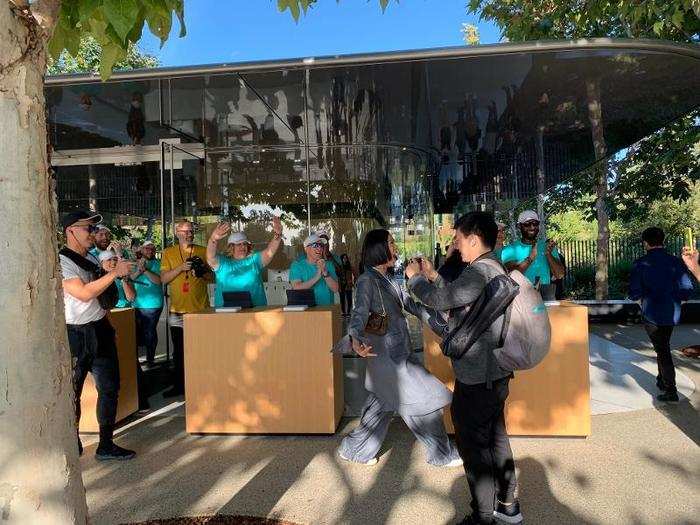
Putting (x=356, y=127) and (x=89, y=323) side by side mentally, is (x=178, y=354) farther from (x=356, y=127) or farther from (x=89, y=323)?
(x=356, y=127)

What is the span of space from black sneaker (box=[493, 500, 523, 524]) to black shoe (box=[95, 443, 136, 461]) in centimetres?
281

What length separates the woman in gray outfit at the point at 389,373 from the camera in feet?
12.5

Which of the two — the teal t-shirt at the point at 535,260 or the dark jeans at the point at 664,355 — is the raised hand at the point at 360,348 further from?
the dark jeans at the point at 664,355

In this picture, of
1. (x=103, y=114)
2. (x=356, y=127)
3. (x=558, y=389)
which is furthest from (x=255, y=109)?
(x=558, y=389)

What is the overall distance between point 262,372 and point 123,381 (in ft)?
5.13

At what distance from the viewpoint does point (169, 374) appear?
7.27 meters

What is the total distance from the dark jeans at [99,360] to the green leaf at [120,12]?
8.99 feet

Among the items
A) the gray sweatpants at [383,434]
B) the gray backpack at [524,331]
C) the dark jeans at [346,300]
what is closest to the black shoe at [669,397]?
the gray sweatpants at [383,434]

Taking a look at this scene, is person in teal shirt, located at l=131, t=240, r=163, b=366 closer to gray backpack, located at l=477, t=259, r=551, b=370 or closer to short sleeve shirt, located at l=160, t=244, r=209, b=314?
short sleeve shirt, located at l=160, t=244, r=209, b=314

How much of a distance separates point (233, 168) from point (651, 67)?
6.68 m

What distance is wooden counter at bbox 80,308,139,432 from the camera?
→ 5.00m

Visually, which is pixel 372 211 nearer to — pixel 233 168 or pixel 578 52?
pixel 233 168

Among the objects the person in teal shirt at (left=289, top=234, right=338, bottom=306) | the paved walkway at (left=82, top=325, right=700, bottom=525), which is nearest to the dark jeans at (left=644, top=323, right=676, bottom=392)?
the paved walkway at (left=82, top=325, right=700, bottom=525)

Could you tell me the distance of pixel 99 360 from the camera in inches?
164
